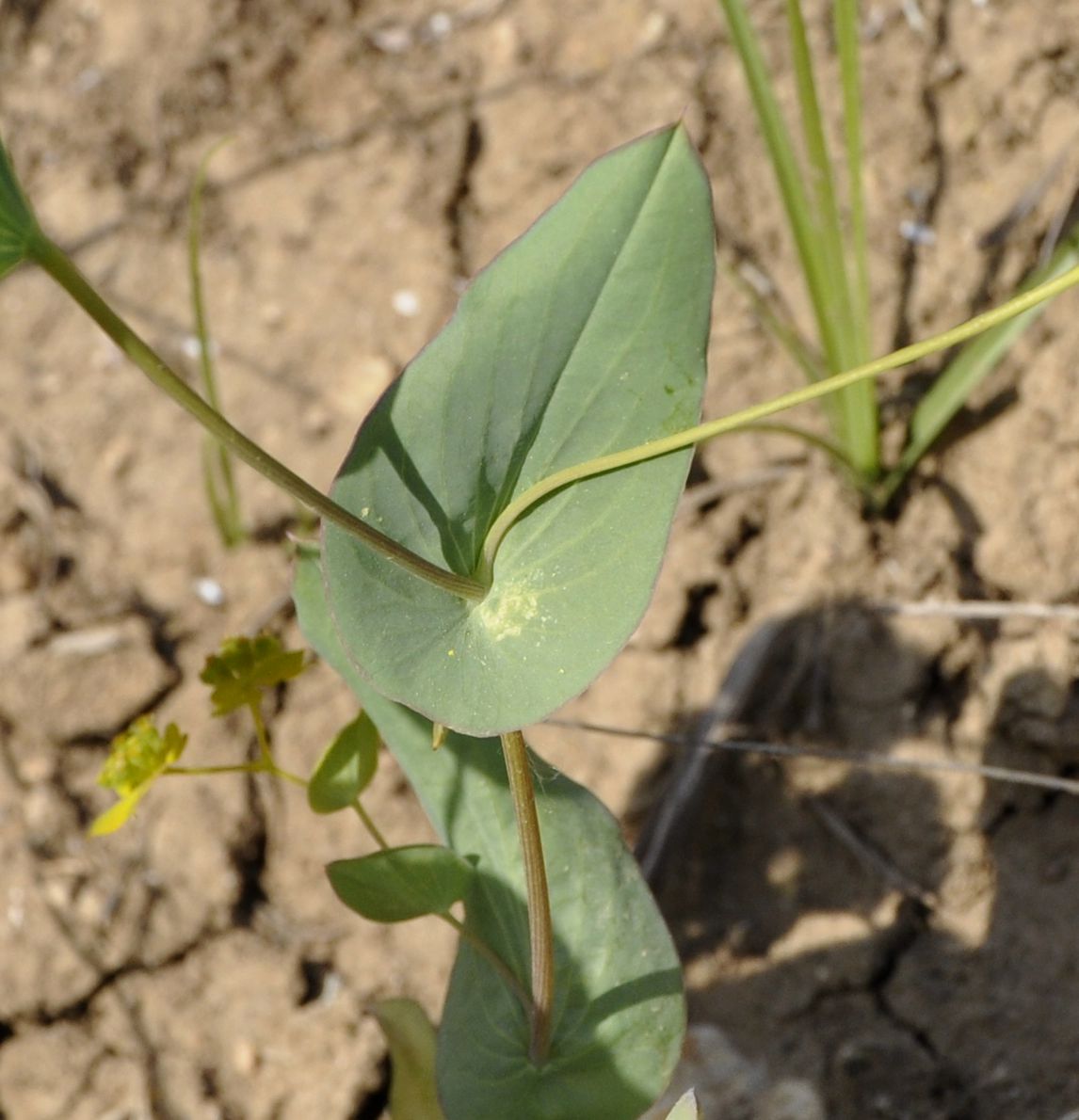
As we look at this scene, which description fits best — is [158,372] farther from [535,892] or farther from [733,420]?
[535,892]

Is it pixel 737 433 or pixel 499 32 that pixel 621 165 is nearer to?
pixel 737 433

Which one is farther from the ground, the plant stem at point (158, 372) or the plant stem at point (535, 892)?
the plant stem at point (158, 372)

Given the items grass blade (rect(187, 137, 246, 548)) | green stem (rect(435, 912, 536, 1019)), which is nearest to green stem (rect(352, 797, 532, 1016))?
green stem (rect(435, 912, 536, 1019))

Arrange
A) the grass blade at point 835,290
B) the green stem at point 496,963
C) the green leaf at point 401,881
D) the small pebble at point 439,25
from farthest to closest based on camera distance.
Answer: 1. the small pebble at point 439,25
2. the grass blade at point 835,290
3. the green stem at point 496,963
4. the green leaf at point 401,881


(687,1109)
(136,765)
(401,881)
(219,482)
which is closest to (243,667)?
(136,765)

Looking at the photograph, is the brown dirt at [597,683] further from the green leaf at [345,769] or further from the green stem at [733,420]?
the green stem at [733,420]

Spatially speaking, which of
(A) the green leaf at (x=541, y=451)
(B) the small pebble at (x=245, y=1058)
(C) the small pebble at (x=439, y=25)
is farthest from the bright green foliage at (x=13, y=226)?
(C) the small pebble at (x=439, y=25)
